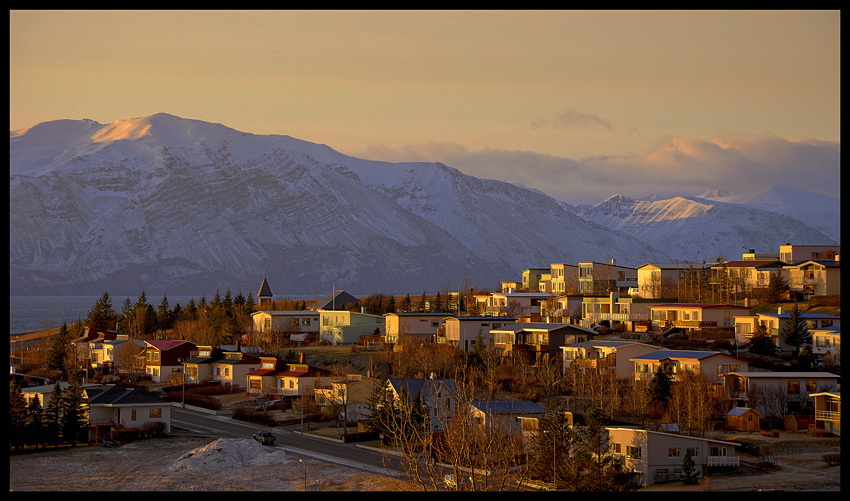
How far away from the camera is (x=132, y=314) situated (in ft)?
317

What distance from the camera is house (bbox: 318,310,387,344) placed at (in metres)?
76.4

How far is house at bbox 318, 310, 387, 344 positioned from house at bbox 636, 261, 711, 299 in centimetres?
2284

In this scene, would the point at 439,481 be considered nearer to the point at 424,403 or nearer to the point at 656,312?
the point at 424,403

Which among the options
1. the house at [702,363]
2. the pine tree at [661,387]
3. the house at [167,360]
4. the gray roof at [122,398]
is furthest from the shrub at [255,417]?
the house at [702,363]

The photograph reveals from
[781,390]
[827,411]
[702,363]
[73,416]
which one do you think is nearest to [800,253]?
[702,363]

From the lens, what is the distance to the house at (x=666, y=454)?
99.3ft

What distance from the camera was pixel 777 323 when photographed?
51.5 metres

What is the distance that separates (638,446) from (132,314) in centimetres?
7656

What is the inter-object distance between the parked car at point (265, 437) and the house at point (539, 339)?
19356 millimetres

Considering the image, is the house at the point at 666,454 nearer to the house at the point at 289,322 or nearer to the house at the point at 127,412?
the house at the point at 127,412

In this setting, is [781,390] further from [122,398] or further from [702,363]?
[122,398]

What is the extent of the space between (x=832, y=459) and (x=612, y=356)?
1807 cm
